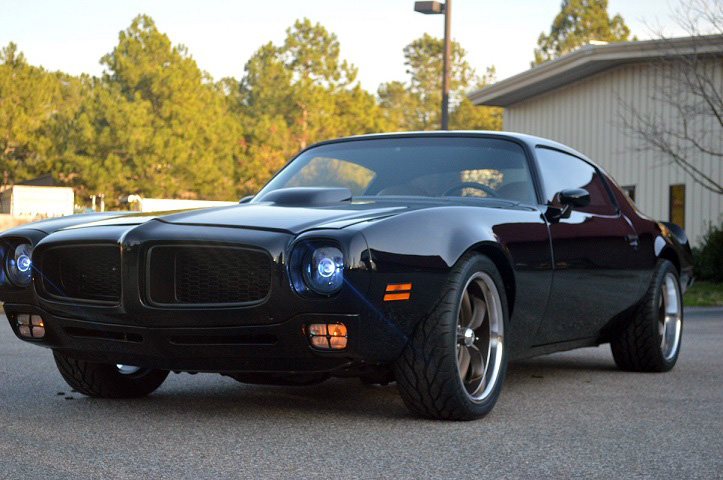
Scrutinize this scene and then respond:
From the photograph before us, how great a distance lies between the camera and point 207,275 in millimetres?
4434

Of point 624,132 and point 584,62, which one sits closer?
point 584,62

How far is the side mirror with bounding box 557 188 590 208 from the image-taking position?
590 cm

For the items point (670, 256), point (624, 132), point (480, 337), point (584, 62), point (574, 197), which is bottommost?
point (480, 337)

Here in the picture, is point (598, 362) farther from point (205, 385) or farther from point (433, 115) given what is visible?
point (433, 115)

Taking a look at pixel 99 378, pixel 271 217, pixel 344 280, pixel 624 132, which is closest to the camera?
pixel 344 280

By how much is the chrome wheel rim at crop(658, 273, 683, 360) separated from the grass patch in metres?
8.48

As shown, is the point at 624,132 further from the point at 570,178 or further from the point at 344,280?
the point at 344,280

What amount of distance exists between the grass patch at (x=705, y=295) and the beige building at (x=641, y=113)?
1.77m

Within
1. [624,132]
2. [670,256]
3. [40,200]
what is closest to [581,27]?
[40,200]

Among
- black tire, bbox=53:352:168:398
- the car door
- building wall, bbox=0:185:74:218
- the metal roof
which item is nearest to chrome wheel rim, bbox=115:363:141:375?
black tire, bbox=53:352:168:398

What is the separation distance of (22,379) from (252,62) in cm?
7184

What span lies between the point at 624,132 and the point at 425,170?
1786 cm

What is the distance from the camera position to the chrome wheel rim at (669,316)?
23.6 ft

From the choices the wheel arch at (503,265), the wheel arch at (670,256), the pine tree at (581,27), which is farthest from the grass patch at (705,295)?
the pine tree at (581,27)
